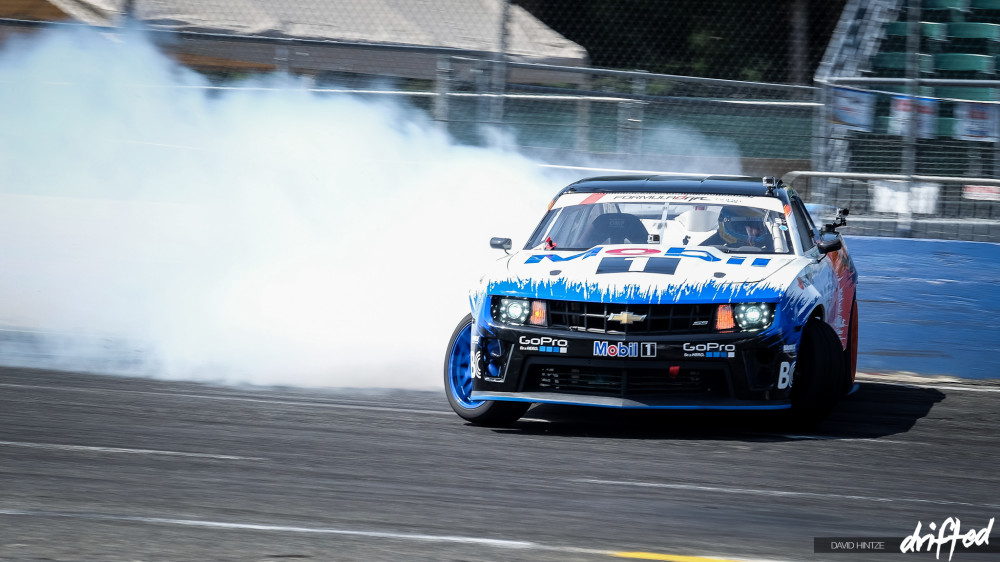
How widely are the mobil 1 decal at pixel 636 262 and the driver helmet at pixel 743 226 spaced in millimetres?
638

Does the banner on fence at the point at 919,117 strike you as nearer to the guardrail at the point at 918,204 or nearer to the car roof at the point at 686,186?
the guardrail at the point at 918,204

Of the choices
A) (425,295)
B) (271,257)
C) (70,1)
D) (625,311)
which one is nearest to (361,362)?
(425,295)

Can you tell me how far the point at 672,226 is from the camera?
8336 millimetres

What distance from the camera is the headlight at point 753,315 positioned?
712 cm

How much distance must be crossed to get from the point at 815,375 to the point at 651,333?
91cm

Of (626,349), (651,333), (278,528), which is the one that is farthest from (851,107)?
(278,528)

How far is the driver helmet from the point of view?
820 cm

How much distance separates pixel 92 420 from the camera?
7.64 metres

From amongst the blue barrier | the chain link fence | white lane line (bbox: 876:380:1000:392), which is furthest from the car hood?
the chain link fence

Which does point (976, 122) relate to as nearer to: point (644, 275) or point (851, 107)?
point (851, 107)

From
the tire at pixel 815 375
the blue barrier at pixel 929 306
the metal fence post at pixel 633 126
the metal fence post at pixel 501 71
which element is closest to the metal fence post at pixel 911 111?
the blue barrier at pixel 929 306

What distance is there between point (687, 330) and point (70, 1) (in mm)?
8188

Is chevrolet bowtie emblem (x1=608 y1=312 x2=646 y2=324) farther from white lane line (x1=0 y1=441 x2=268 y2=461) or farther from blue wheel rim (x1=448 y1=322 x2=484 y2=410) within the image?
white lane line (x1=0 y1=441 x2=268 y2=461)

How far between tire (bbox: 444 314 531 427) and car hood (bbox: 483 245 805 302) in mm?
487
